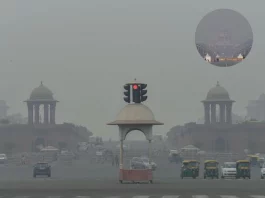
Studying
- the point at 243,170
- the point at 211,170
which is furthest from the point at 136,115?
the point at 243,170

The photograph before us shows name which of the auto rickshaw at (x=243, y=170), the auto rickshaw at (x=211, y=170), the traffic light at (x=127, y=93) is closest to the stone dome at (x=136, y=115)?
the traffic light at (x=127, y=93)

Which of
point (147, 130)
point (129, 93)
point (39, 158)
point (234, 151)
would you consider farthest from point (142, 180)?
point (234, 151)

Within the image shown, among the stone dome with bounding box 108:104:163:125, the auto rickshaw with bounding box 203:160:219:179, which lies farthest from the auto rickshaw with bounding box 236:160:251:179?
the stone dome with bounding box 108:104:163:125

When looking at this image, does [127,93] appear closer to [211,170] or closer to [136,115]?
[136,115]

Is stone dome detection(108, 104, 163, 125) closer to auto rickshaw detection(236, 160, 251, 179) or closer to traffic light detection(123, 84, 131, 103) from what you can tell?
traffic light detection(123, 84, 131, 103)

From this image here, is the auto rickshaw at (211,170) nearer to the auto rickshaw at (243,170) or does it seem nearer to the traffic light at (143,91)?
the auto rickshaw at (243,170)

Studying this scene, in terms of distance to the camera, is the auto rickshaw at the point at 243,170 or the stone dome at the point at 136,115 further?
the auto rickshaw at the point at 243,170

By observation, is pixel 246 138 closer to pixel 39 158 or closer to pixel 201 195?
pixel 39 158

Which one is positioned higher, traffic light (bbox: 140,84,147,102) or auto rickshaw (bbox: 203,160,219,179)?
traffic light (bbox: 140,84,147,102)
